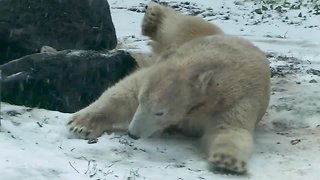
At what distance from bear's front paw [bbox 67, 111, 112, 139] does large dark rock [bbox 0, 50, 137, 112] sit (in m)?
0.86

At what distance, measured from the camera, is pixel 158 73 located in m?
6.19

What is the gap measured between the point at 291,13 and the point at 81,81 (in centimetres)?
884

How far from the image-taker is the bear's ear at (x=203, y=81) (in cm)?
608

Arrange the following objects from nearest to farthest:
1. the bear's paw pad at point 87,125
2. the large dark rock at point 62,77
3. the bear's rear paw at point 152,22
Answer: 1. the bear's paw pad at point 87,125
2. the large dark rock at point 62,77
3. the bear's rear paw at point 152,22

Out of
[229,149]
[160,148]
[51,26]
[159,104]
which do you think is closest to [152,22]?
[51,26]

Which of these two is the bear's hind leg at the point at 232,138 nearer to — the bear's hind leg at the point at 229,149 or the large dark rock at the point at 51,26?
the bear's hind leg at the point at 229,149

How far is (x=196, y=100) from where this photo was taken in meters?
6.11

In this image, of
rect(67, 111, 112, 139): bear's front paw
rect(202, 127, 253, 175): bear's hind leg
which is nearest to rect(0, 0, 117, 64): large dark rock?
rect(67, 111, 112, 139): bear's front paw

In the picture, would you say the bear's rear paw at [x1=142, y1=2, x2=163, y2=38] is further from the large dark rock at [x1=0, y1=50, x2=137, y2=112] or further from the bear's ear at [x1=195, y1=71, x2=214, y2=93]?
the bear's ear at [x1=195, y1=71, x2=214, y2=93]

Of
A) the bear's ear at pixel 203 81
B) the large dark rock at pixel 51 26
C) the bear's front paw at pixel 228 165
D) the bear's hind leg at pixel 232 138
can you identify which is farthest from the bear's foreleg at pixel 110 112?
the large dark rock at pixel 51 26

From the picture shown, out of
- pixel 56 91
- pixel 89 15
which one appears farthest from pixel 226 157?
pixel 89 15

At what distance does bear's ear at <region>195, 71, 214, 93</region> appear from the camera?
19.9 feet

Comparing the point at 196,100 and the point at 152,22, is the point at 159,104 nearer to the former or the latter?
the point at 196,100

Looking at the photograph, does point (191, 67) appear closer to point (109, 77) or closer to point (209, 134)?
point (209, 134)
